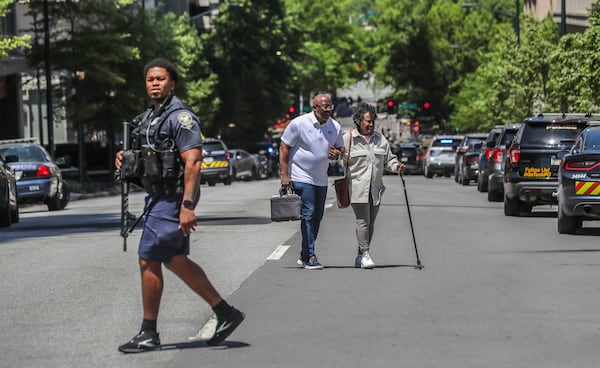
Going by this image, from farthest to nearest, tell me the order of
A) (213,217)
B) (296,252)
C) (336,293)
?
(213,217), (296,252), (336,293)

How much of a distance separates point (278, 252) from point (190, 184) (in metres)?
7.45

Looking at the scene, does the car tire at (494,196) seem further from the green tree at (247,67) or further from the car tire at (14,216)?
the green tree at (247,67)

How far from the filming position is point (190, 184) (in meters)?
8.09

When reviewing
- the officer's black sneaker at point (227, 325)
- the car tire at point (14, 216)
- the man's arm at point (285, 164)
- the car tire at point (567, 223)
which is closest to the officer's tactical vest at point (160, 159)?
the officer's black sneaker at point (227, 325)

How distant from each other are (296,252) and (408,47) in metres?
75.4

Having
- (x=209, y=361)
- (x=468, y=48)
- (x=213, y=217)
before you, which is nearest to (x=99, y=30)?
(x=213, y=217)

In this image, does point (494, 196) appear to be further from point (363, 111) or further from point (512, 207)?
point (363, 111)

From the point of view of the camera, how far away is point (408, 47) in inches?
3536

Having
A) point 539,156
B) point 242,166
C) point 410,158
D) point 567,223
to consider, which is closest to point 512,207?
point 539,156

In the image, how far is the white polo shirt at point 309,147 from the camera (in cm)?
1323

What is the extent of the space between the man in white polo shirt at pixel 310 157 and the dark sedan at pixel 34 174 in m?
16.8

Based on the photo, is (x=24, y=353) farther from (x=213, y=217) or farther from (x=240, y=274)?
(x=213, y=217)

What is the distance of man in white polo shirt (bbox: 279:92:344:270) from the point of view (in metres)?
13.2

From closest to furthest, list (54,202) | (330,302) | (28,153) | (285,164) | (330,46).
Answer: (330,302)
(285,164)
(28,153)
(54,202)
(330,46)
